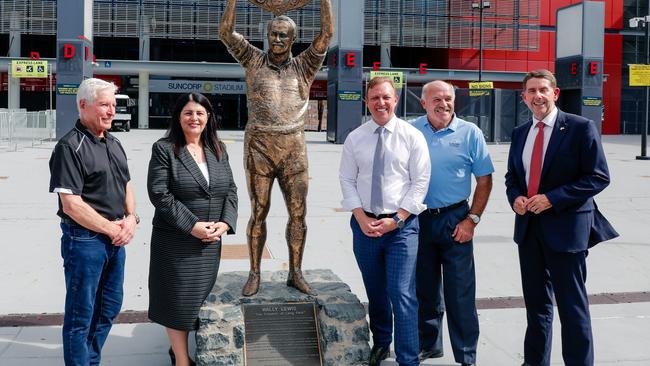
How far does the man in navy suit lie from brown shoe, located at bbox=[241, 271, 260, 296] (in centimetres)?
181

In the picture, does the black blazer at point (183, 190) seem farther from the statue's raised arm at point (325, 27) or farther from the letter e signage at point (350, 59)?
the letter e signage at point (350, 59)

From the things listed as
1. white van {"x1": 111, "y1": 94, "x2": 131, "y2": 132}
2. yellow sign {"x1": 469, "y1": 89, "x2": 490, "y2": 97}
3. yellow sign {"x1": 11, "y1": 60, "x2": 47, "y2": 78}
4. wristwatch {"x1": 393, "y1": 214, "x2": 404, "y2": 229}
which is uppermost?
yellow sign {"x1": 11, "y1": 60, "x2": 47, "y2": 78}

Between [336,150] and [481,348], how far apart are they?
2134 cm

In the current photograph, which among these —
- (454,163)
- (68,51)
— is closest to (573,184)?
(454,163)

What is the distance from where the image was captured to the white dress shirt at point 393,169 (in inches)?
177

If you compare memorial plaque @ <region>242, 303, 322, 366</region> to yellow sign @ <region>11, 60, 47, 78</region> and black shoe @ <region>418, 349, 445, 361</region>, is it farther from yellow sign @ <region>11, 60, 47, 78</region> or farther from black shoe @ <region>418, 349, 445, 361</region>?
yellow sign @ <region>11, 60, 47, 78</region>

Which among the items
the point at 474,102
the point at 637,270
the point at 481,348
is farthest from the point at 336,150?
the point at 481,348

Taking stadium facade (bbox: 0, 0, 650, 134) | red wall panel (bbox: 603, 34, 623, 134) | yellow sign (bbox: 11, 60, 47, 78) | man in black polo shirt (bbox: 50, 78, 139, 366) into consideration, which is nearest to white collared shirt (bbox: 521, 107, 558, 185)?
man in black polo shirt (bbox: 50, 78, 139, 366)

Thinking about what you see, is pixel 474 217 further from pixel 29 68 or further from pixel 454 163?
pixel 29 68

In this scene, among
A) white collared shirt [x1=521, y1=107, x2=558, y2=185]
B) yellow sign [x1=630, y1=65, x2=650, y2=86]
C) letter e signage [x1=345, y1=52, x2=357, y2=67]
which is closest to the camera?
white collared shirt [x1=521, y1=107, x2=558, y2=185]

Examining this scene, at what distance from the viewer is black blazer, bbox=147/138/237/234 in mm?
4254

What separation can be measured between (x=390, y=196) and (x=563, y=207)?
1058mm

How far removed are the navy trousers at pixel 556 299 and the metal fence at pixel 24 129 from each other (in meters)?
22.8

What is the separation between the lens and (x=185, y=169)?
432 centimetres
